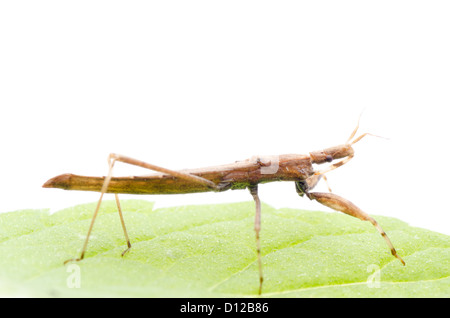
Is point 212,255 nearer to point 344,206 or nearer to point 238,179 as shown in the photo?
point 238,179

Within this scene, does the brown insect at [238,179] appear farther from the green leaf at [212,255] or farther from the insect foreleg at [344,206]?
the green leaf at [212,255]

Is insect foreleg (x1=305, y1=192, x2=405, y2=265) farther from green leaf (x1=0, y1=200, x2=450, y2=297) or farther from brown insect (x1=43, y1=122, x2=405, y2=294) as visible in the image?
green leaf (x1=0, y1=200, x2=450, y2=297)

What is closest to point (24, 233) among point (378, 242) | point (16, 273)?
point (16, 273)

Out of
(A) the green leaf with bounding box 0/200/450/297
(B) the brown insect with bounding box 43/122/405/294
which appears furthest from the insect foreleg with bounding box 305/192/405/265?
(A) the green leaf with bounding box 0/200/450/297

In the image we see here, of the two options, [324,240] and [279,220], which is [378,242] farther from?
[279,220]

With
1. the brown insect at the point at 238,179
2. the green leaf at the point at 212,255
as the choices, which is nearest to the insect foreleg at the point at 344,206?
the brown insect at the point at 238,179
